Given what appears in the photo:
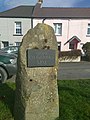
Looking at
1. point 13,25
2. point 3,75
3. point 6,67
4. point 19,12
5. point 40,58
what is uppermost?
point 19,12

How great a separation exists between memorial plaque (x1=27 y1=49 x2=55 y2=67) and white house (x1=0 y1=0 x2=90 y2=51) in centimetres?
2328

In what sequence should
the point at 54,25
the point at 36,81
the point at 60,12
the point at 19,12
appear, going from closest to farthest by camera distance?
the point at 36,81 → the point at 54,25 → the point at 19,12 → the point at 60,12

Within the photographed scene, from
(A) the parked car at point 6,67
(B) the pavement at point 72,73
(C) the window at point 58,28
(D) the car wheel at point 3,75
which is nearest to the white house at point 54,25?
(C) the window at point 58,28

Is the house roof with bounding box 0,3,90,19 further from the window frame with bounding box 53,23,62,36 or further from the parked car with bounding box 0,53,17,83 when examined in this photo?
the parked car with bounding box 0,53,17,83

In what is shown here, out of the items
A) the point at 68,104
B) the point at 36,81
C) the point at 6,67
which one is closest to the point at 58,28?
the point at 6,67

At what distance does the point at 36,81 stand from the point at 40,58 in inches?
19.7

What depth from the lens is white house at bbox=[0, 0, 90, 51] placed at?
27391mm

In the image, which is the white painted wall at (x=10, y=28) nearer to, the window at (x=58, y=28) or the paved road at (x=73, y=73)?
the window at (x=58, y=28)

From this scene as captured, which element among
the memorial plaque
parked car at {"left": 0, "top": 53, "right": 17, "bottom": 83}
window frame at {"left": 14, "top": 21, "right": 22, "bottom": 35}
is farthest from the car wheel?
window frame at {"left": 14, "top": 21, "right": 22, "bottom": 35}

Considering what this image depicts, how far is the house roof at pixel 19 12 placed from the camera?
27422mm

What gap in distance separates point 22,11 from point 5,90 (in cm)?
2401

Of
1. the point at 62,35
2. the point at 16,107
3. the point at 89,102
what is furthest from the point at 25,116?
the point at 62,35

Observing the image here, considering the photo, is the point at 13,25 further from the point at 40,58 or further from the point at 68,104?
the point at 40,58

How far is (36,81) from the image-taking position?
14.1 feet
